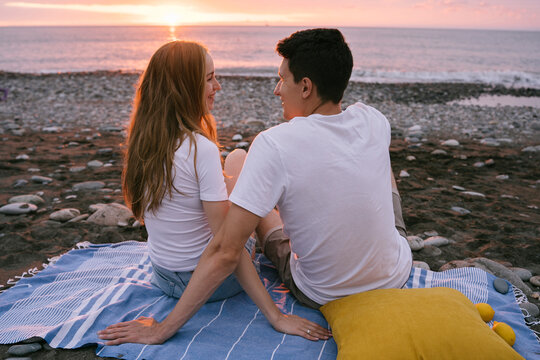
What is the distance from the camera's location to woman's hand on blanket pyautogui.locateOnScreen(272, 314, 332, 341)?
7.20 ft

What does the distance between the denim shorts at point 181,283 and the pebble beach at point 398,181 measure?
0.58m

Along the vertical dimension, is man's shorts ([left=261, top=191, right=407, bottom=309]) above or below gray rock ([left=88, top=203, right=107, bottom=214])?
above

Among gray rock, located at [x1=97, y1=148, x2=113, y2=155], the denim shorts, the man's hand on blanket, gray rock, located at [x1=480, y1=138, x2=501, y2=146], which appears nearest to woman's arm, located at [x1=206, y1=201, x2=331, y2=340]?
the denim shorts

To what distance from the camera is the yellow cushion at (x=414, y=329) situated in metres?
1.73

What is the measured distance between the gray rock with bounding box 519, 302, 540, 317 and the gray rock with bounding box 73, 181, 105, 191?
4501 millimetres

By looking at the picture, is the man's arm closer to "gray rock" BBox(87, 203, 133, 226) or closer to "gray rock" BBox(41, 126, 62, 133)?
"gray rock" BBox(87, 203, 133, 226)

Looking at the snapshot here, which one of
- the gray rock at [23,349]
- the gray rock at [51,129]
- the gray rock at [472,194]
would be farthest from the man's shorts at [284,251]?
the gray rock at [51,129]

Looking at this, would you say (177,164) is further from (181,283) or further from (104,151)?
(104,151)

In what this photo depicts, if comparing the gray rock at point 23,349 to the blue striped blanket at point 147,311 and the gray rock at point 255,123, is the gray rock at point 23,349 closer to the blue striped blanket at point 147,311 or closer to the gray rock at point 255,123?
the blue striped blanket at point 147,311

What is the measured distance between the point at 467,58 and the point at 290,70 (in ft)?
117

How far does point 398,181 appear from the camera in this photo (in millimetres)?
5305

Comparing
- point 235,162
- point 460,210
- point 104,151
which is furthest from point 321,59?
point 104,151

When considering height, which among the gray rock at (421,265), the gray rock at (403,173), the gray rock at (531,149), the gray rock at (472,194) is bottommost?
the gray rock at (421,265)

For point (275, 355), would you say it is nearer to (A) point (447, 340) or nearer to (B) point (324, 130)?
(A) point (447, 340)
